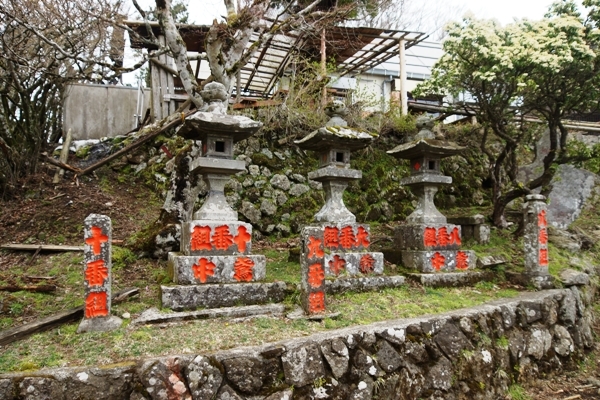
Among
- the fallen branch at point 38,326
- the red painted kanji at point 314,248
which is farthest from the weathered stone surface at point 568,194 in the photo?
the fallen branch at point 38,326

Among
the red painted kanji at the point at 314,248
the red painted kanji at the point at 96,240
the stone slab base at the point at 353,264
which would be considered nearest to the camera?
the red painted kanji at the point at 96,240

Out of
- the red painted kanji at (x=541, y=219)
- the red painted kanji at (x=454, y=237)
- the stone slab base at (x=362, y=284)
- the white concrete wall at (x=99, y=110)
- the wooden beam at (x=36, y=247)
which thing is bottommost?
the stone slab base at (x=362, y=284)

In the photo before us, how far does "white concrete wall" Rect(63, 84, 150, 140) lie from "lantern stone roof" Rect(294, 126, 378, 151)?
377 inches

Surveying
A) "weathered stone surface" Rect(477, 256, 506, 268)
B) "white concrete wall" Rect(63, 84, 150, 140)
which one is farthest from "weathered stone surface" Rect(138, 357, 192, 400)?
"white concrete wall" Rect(63, 84, 150, 140)

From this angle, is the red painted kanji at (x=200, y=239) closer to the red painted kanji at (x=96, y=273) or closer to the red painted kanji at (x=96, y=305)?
the red painted kanji at (x=96, y=273)

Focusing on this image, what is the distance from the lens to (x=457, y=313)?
5.58 metres

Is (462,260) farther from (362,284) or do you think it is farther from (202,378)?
(202,378)

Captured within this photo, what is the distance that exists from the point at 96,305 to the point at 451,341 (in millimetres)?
4314

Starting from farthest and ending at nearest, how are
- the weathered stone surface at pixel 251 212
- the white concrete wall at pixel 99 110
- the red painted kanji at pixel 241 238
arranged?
the white concrete wall at pixel 99 110 < the weathered stone surface at pixel 251 212 < the red painted kanji at pixel 241 238

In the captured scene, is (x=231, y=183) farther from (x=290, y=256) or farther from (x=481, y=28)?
(x=481, y=28)

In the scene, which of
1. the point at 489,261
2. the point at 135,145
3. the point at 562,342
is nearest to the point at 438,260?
the point at 489,261

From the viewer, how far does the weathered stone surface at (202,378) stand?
3.74 m

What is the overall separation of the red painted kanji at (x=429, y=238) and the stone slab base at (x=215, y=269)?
3.11 metres

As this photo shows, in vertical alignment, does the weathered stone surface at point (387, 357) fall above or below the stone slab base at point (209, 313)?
below
